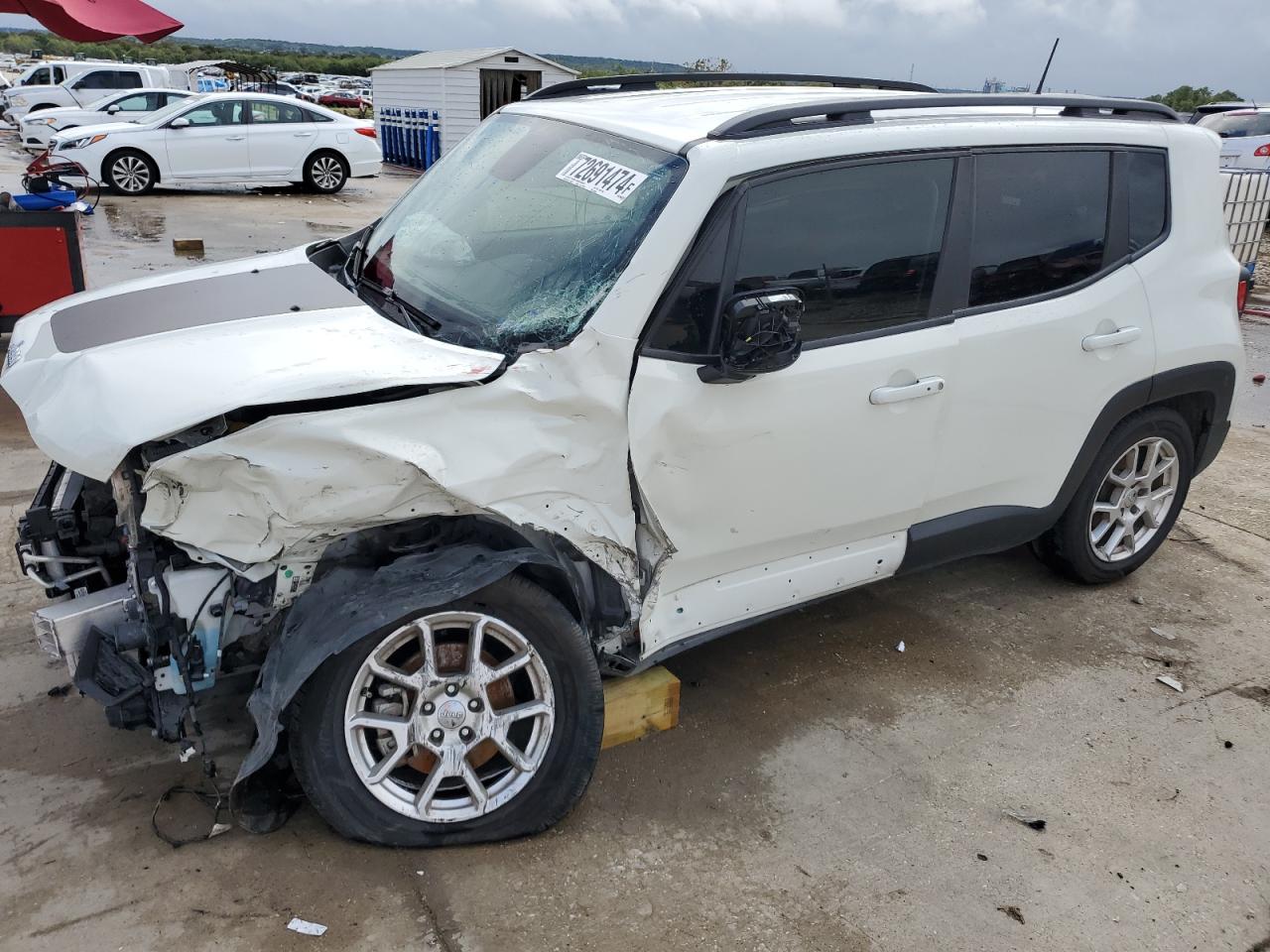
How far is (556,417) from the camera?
110 inches

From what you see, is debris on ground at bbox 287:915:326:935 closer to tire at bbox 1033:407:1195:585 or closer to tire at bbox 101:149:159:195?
tire at bbox 1033:407:1195:585

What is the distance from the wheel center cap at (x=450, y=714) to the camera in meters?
2.81

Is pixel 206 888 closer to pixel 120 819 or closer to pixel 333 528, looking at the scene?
pixel 120 819

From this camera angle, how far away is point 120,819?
2.92 metres

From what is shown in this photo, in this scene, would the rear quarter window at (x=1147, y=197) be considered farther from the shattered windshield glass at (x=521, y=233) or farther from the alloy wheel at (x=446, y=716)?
the alloy wheel at (x=446, y=716)

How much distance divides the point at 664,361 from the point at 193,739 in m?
1.91

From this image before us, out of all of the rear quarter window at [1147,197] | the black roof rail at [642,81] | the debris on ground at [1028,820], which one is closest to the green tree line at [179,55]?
the black roof rail at [642,81]

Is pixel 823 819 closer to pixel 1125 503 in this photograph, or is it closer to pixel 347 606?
pixel 347 606

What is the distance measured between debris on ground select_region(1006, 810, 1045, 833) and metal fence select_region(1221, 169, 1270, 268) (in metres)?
8.19

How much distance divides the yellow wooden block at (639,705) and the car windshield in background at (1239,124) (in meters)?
16.6

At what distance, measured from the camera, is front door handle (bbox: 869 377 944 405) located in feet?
10.6

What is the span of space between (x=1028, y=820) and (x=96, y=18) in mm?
6644

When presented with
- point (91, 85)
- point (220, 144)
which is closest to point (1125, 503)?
point (220, 144)

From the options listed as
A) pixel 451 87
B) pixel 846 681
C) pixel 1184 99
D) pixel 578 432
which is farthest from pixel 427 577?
pixel 1184 99
